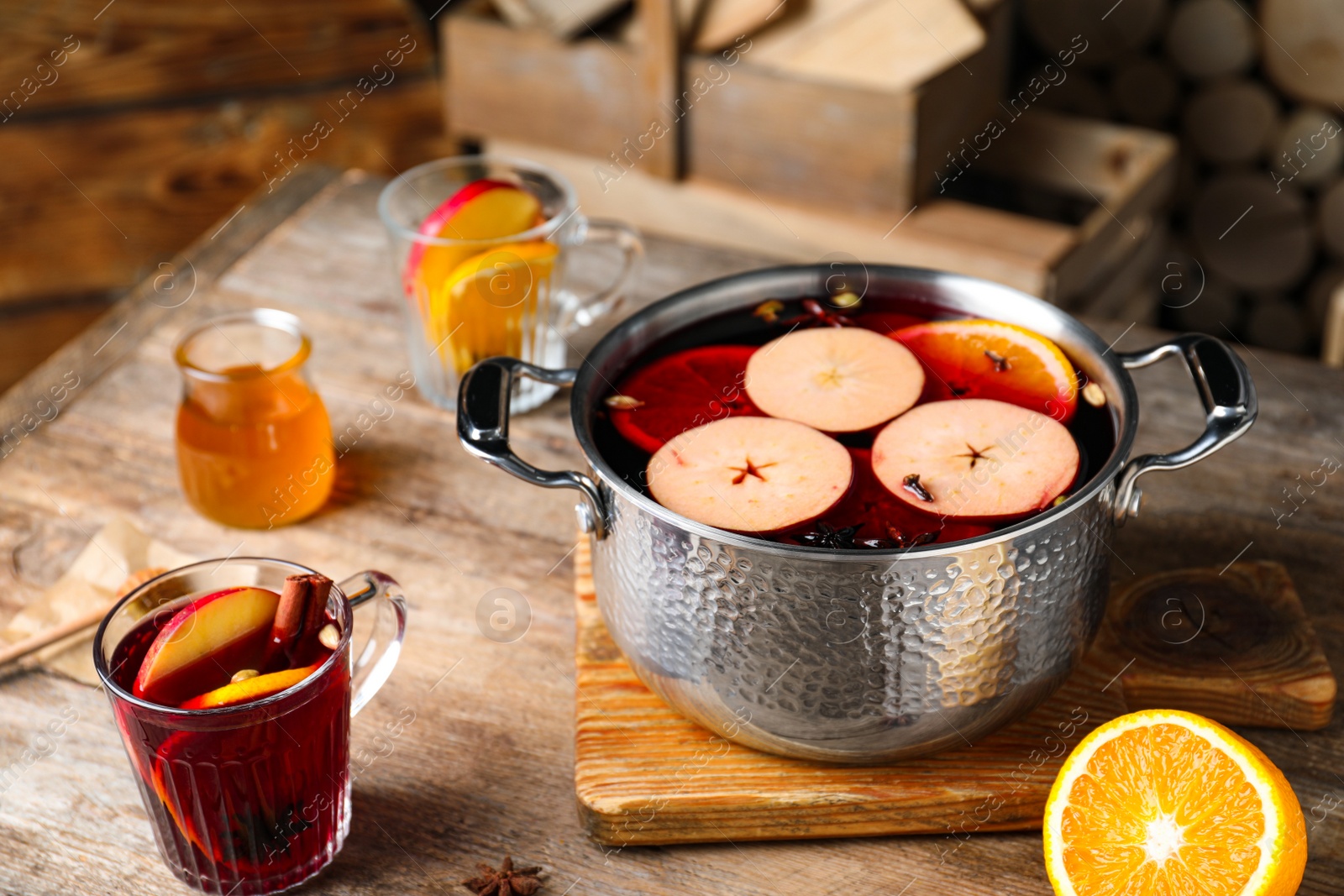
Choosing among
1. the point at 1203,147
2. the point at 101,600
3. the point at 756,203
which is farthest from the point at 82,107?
the point at 1203,147

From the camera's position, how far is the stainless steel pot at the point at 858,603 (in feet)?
2.18

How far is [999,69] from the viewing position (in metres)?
1.76

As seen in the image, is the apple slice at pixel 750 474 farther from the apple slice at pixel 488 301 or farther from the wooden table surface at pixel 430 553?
the apple slice at pixel 488 301

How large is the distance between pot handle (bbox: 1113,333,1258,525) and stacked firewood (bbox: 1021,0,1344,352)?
4.18ft

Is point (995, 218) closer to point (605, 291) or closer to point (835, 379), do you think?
point (605, 291)

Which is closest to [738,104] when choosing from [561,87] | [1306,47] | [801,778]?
[561,87]

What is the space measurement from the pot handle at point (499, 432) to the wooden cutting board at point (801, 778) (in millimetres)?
145

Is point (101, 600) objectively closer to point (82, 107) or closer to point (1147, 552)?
point (1147, 552)

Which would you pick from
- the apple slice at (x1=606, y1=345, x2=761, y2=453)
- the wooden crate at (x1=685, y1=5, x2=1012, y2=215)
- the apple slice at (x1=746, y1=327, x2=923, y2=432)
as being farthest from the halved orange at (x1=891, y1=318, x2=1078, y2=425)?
the wooden crate at (x1=685, y1=5, x2=1012, y2=215)

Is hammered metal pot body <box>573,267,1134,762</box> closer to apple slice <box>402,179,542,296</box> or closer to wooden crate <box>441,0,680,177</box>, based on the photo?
apple slice <box>402,179,542,296</box>

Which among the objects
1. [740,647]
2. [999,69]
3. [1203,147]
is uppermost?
[740,647]

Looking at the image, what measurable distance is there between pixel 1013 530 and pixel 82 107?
6.47ft

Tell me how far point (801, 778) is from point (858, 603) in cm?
17

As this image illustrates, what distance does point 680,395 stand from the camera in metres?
0.83
